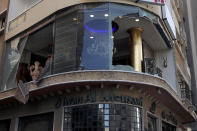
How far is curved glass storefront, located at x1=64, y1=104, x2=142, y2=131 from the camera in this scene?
488 inches

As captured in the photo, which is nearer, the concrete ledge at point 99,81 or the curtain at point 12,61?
the concrete ledge at point 99,81

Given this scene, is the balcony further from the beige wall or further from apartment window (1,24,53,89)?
the beige wall

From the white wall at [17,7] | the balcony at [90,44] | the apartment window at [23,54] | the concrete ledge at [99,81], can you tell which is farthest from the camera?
the white wall at [17,7]

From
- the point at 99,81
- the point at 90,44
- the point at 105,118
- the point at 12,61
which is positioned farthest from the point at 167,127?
the point at 12,61

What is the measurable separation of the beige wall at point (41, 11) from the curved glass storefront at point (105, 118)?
5356 millimetres

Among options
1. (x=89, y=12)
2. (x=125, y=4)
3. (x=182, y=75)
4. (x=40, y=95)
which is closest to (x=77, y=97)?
(x=40, y=95)

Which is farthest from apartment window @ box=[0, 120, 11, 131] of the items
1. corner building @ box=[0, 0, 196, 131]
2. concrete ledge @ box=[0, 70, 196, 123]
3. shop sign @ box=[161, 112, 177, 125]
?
shop sign @ box=[161, 112, 177, 125]

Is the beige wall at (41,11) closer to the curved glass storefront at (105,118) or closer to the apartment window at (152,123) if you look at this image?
the curved glass storefront at (105,118)

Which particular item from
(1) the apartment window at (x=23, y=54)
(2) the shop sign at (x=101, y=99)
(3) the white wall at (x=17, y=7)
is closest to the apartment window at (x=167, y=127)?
(2) the shop sign at (x=101, y=99)

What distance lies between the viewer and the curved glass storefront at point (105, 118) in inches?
488

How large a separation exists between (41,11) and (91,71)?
603 cm

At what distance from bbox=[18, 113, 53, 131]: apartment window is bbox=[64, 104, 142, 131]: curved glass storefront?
5.79ft

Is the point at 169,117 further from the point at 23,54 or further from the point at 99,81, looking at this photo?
the point at 23,54

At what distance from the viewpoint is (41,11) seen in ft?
54.6
